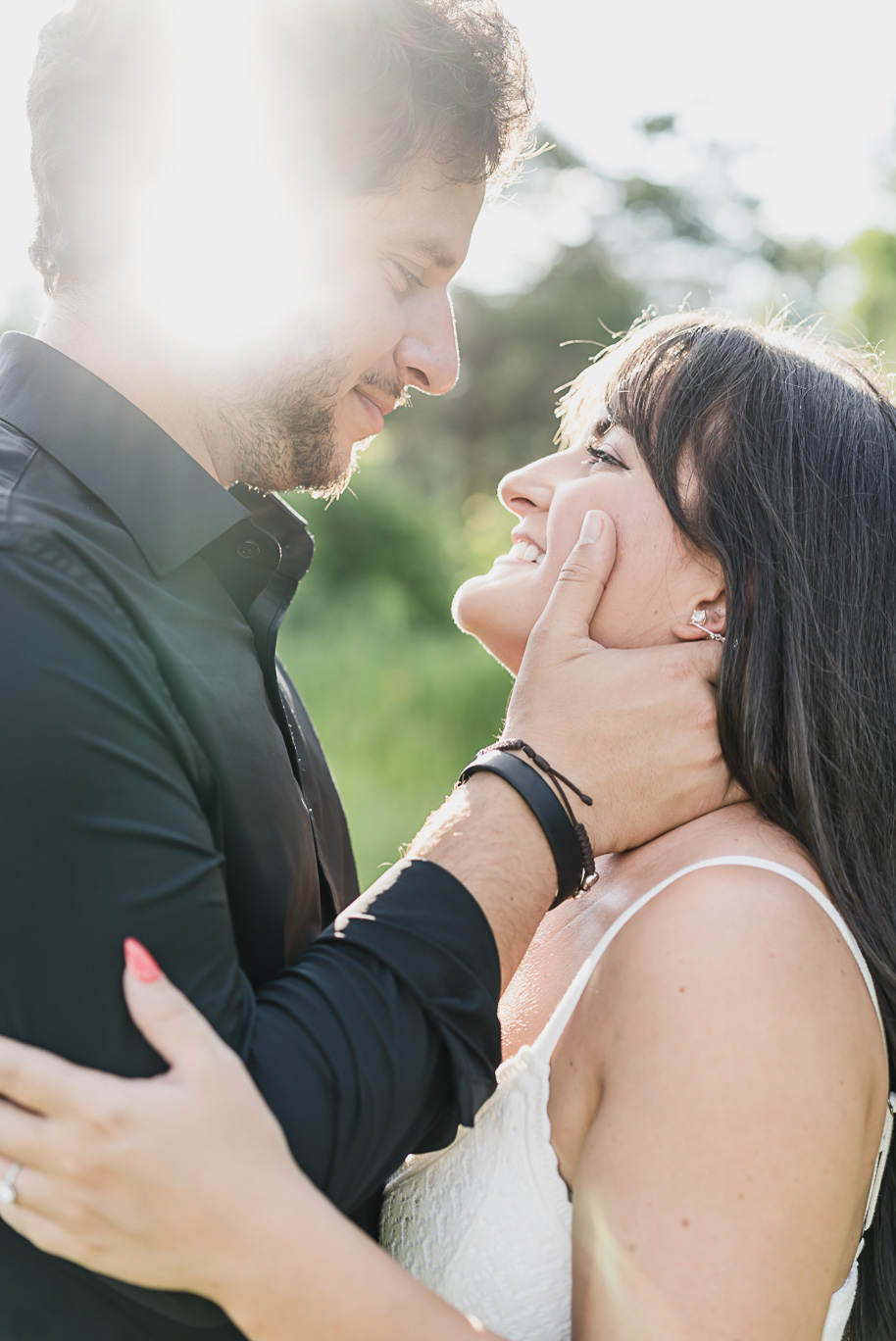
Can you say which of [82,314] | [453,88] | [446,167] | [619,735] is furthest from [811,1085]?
[453,88]

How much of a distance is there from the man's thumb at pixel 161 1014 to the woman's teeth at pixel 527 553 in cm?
134

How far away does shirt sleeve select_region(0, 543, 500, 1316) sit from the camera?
125cm

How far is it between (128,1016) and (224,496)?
92 cm

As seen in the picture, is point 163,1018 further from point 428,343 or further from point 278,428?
point 428,343

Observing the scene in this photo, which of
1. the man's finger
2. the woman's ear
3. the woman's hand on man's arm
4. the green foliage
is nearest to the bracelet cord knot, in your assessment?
the man's finger

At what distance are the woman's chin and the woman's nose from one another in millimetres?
187

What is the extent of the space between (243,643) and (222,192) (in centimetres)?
108

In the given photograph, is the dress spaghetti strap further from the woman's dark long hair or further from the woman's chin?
the woman's chin

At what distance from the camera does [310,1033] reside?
1348 mm

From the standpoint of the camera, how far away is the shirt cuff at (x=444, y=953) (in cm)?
142

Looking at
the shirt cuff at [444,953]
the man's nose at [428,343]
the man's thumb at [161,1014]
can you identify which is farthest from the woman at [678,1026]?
the man's nose at [428,343]

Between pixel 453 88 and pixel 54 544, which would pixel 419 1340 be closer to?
pixel 54 544

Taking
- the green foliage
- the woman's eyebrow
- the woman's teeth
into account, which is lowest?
the green foliage

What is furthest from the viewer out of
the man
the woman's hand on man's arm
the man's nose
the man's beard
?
the man's nose
